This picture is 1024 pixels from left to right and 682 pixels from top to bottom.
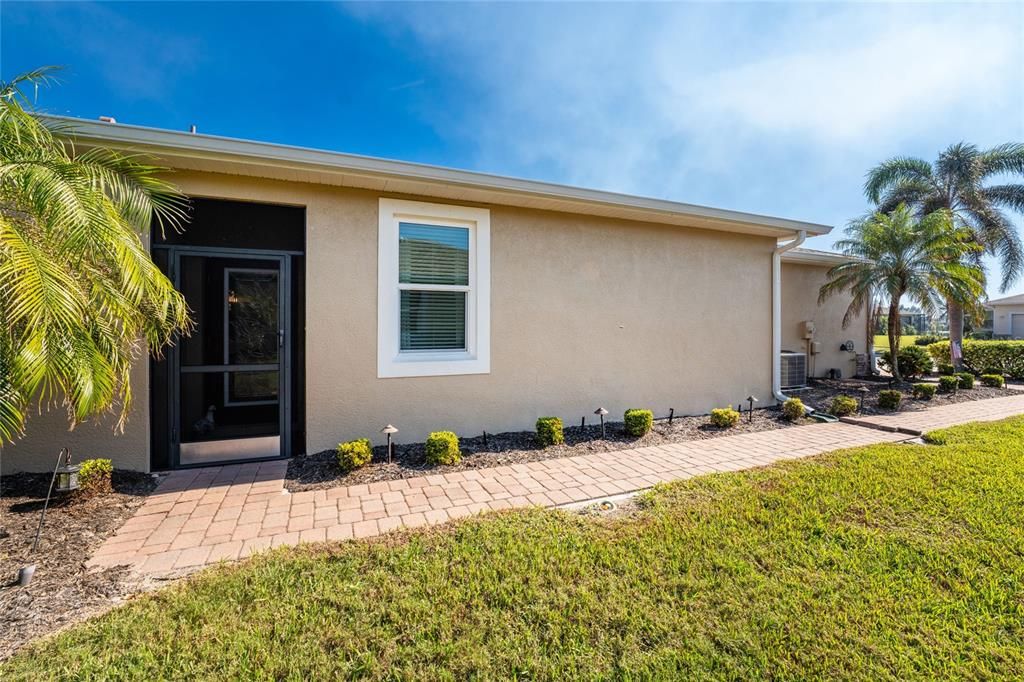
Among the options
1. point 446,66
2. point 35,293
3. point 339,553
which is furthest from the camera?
point 446,66

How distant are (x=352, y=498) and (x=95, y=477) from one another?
7.72ft

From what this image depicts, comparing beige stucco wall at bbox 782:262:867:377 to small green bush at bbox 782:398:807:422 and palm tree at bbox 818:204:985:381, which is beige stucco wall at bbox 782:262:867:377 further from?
small green bush at bbox 782:398:807:422

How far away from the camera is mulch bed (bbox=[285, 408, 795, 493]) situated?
4.32 metres

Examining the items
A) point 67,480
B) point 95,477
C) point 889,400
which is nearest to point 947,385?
point 889,400

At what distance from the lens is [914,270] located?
10.1m

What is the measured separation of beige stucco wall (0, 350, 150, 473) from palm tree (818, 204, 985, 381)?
46.0ft

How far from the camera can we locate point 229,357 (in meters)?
5.39

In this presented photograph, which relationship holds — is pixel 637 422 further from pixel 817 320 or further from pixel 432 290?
pixel 817 320

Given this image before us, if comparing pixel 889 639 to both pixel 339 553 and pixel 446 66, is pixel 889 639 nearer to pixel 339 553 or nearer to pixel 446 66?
pixel 339 553

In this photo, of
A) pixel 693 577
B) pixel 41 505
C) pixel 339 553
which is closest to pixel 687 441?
pixel 693 577

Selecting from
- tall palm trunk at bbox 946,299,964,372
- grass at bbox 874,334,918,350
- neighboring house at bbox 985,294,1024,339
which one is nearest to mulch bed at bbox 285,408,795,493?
tall palm trunk at bbox 946,299,964,372

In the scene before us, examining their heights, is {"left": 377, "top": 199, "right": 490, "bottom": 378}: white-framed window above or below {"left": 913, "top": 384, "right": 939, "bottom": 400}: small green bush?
above

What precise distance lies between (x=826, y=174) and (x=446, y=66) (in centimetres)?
→ 1037

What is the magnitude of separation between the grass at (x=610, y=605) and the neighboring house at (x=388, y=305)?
2474mm
